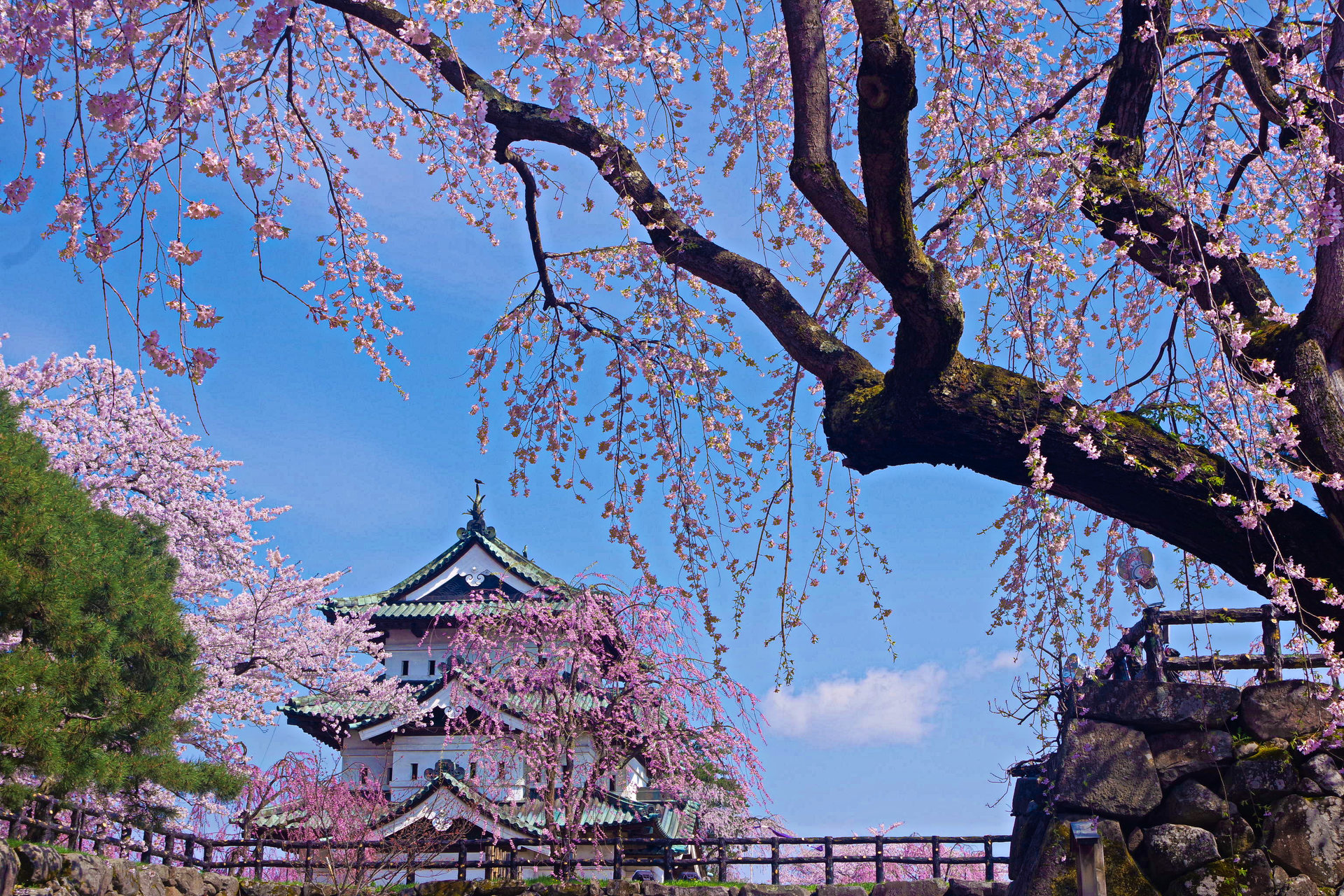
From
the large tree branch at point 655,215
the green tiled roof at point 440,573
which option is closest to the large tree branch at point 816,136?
the large tree branch at point 655,215

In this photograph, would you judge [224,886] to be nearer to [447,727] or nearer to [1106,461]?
[447,727]

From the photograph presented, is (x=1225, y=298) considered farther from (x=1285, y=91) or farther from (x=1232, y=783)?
(x=1232, y=783)

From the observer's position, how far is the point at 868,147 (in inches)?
134

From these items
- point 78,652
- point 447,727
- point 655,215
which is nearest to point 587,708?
point 447,727

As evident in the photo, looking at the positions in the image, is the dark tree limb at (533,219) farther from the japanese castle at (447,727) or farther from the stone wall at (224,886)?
the japanese castle at (447,727)

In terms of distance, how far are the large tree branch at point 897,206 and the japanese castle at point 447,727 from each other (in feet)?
41.1

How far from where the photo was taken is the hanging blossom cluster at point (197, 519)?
16.1 meters

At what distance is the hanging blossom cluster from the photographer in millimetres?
16109

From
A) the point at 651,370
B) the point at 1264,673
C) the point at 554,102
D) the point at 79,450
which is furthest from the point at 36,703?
the point at 1264,673

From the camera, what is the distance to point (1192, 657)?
639cm

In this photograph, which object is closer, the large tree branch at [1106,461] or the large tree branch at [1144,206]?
the large tree branch at [1106,461]

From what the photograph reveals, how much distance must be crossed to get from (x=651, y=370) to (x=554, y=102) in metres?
1.47

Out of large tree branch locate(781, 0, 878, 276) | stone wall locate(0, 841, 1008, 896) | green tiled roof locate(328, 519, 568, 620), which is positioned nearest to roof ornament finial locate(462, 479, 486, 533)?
green tiled roof locate(328, 519, 568, 620)

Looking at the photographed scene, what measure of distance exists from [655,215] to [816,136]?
79 cm
